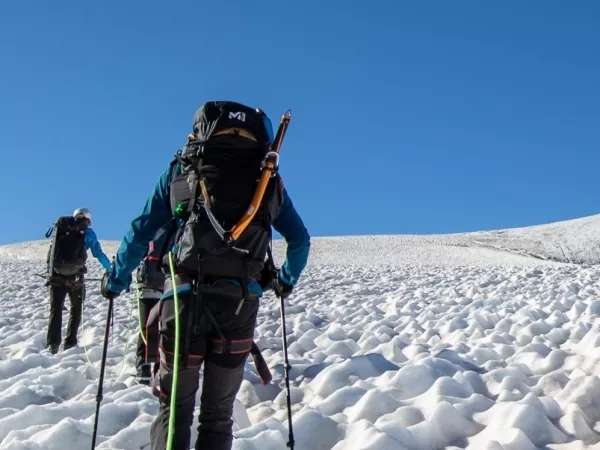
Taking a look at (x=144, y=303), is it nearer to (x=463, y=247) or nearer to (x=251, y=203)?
(x=251, y=203)

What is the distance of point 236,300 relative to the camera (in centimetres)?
357

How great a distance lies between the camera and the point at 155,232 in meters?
3.91

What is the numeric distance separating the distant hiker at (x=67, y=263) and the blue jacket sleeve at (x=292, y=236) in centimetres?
534

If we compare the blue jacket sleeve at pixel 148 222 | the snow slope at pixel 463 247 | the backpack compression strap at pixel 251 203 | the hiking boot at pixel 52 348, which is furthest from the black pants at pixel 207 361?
the snow slope at pixel 463 247

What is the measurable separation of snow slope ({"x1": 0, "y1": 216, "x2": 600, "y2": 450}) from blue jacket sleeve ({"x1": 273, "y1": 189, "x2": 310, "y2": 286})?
4.25ft

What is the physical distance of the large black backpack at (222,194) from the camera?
3.45 metres

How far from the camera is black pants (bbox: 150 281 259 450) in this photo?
3.49 m

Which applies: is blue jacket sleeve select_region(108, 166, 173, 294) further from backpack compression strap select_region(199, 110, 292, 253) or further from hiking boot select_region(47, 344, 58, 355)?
hiking boot select_region(47, 344, 58, 355)

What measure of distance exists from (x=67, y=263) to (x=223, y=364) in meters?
6.21

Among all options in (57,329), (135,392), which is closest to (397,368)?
(135,392)

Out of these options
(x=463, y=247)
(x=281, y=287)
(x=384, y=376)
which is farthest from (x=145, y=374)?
(x=463, y=247)

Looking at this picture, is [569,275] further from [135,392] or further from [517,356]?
[135,392]

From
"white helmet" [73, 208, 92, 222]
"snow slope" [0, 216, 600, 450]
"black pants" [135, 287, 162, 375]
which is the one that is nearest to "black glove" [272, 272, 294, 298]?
"snow slope" [0, 216, 600, 450]

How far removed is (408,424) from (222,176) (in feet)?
8.71
